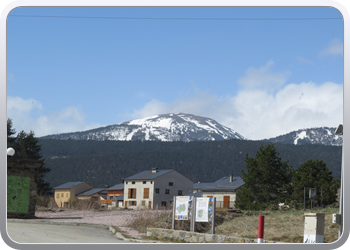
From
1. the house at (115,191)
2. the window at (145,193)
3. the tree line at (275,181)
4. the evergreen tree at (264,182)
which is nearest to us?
the tree line at (275,181)

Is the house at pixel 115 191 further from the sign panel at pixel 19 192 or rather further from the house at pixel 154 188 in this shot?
the sign panel at pixel 19 192

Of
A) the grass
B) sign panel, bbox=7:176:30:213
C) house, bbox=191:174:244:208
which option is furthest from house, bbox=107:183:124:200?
the grass

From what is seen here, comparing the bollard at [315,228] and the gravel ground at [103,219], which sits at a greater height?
the bollard at [315,228]

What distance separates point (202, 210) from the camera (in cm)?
1535

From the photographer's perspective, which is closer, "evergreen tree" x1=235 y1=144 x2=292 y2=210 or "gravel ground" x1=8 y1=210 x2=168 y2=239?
"gravel ground" x1=8 y1=210 x2=168 y2=239

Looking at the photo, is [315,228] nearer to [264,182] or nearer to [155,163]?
[264,182]

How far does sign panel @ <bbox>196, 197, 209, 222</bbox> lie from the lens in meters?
15.2

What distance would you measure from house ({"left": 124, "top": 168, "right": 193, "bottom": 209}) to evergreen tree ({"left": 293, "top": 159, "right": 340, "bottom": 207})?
31.1 meters

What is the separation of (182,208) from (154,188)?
176 ft

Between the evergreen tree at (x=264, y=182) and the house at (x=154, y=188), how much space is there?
2886 centimetres

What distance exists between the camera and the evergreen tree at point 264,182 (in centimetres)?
4053

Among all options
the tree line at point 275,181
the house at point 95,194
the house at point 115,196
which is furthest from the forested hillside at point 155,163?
the tree line at point 275,181

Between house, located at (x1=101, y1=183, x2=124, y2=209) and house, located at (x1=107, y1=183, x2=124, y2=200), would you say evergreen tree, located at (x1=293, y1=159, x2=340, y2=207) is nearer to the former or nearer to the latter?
house, located at (x1=101, y1=183, x2=124, y2=209)
